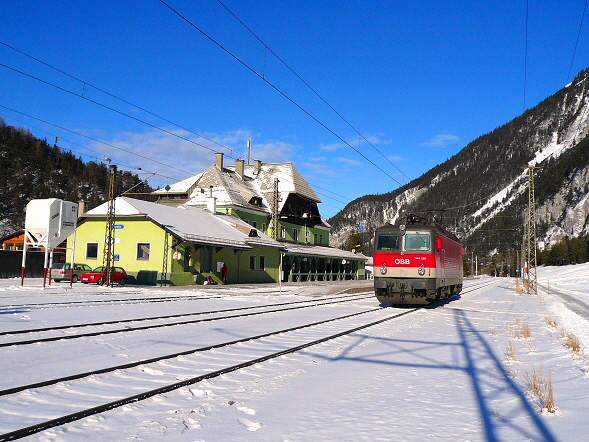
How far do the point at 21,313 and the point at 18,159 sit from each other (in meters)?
106

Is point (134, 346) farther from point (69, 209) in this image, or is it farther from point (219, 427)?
point (69, 209)

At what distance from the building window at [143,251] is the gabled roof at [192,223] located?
200 centimetres

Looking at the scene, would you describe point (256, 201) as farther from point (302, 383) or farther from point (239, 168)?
point (302, 383)

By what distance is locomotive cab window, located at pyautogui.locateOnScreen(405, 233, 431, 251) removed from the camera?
69.6 feet

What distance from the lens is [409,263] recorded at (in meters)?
21.0

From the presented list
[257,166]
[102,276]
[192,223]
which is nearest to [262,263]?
[192,223]

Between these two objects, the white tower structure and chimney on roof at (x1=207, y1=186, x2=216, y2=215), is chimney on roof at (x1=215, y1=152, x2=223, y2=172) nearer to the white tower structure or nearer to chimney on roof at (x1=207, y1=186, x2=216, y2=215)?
chimney on roof at (x1=207, y1=186, x2=216, y2=215)

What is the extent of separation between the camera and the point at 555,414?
6082mm

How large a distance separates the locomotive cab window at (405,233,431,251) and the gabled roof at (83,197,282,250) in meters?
16.4

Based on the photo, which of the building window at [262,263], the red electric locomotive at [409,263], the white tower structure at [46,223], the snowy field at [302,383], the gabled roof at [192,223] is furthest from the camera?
the building window at [262,263]

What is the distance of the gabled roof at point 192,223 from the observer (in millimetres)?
35044

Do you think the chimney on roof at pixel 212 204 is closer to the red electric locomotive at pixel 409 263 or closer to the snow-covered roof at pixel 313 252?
the snow-covered roof at pixel 313 252

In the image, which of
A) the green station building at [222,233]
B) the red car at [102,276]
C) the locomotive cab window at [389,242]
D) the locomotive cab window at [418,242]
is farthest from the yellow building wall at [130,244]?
the locomotive cab window at [418,242]

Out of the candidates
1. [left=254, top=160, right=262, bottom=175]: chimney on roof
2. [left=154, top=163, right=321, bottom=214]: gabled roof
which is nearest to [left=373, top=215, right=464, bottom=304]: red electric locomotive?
[left=154, top=163, right=321, bottom=214]: gabled roof
